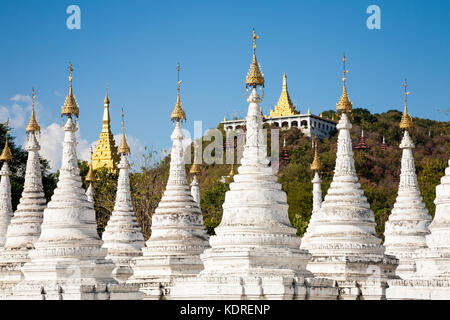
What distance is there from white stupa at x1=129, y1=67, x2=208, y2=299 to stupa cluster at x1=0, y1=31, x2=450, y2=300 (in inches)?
1.9

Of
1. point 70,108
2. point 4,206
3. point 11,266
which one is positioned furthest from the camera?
point 4,206

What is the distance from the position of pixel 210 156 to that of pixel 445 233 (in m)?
70.5

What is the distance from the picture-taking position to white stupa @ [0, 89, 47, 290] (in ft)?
139

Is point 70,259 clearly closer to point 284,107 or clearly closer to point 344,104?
point 344,104

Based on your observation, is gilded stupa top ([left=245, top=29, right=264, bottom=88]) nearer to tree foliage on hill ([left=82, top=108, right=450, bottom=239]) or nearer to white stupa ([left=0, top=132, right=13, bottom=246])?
tree foliage on hill ([left=82, top=108, right=450, bottom=239])

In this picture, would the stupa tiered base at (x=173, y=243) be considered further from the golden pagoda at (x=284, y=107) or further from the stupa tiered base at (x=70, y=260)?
the golden pagoda at (x=284, y=107)

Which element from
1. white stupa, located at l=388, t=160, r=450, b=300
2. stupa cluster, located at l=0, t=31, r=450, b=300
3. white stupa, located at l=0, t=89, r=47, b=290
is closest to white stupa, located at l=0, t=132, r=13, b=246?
stupa cluster, located at l=0, t=31, r=450, b=300

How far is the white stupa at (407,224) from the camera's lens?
4175 centimetres

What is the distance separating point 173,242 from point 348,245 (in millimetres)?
6895

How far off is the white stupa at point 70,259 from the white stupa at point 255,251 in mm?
2484

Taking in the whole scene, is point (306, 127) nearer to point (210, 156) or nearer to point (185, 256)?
point (210, 156)

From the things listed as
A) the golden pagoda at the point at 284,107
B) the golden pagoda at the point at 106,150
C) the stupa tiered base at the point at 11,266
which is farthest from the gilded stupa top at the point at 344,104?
the golden pagoda at the point at 284,107

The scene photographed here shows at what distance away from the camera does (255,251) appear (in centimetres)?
3231

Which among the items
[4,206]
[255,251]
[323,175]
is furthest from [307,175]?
[255,251]
